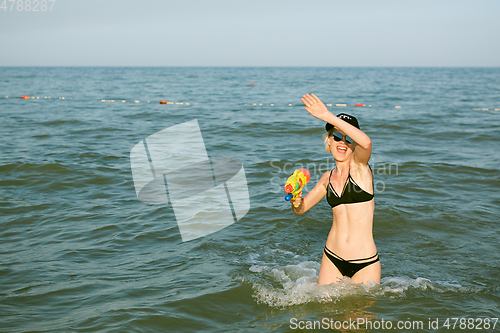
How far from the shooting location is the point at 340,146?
4.39m

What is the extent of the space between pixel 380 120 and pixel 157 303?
Result: 57.5ft

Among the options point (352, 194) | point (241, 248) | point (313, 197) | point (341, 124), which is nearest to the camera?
point (341, 124)

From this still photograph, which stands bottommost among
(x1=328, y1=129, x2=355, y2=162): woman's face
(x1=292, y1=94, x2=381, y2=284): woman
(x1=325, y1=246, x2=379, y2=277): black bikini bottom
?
(x1=325, y1=246, x2=379, y2=277): black bikini bottom

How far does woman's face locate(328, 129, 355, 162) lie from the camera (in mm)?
4340

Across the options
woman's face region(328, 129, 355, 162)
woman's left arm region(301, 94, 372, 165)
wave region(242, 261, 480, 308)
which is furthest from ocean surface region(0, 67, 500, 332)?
woman's left arm region(301, 94, 372, 165)

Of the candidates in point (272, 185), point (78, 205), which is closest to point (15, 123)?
point (78, 205)

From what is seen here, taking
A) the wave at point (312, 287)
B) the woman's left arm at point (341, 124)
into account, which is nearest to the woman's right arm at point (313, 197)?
the woman's left arm at point (341, 124)

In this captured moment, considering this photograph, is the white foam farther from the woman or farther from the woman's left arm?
the woman's left arm

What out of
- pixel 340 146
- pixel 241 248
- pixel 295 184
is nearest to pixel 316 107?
pixel 340 146

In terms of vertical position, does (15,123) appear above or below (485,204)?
above

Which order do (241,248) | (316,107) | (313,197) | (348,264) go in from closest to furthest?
(316,107) → (348,264) → (313,197) → (241,248)

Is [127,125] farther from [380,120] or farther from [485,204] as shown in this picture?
[485,204]

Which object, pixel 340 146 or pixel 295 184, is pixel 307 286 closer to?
pixel 295 184

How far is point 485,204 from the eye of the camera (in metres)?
8.79
